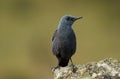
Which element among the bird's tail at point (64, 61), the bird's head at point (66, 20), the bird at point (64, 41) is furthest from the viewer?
the bird's tail at point (64, 61)

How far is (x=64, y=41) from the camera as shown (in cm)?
1619

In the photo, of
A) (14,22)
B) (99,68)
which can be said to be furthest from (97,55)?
(99,68)

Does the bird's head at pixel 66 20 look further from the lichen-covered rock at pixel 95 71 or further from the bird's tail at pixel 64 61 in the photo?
the lichen-covered rock at pixel 95 71

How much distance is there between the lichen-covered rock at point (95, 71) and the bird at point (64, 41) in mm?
1532

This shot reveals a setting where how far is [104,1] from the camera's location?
41.2 meters

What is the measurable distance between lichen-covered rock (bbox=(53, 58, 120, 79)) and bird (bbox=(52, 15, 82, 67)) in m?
1.53

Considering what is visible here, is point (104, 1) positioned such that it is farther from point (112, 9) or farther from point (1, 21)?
point (1, 21)

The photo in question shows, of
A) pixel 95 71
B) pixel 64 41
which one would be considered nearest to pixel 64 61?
pixel 64 41

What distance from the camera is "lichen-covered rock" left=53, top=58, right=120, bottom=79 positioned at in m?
13.8

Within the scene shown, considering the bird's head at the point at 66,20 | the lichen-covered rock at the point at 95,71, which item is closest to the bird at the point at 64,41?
the bird's head at the point at 66,20

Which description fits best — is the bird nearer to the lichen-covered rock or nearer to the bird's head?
the bird's head

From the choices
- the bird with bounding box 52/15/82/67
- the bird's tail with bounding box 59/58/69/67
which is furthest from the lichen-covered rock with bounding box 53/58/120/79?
the bird's tail with bounding box 59/58/69/67

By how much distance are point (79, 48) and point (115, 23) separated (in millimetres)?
5418

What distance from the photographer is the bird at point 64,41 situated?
1617cm
